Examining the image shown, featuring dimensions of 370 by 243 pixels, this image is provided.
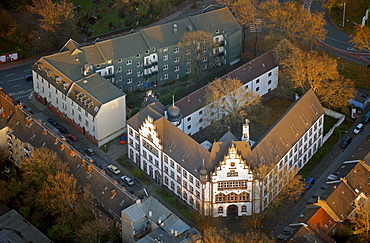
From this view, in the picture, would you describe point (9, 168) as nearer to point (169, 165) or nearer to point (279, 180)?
point (169, 165)

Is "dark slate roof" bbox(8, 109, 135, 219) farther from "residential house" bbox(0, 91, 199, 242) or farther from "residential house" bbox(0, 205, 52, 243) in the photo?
"residential house" bbox(0, 205, 52, 243)

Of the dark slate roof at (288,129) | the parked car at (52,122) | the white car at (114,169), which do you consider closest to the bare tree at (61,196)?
the white car at (114,169)

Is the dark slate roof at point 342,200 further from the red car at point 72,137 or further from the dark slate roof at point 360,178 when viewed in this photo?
the red car at point 72,137

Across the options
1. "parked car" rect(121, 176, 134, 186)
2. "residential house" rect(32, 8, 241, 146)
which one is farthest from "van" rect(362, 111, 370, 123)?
"parked car" rect(121, 176, 134, 186)

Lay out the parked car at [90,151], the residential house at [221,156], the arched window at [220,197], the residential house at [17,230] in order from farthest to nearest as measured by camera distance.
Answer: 1. the parked car at [90,151]
2. the arched window at [220,197]
3. the residential house at [221,156]
4. the residential house at [17,230]

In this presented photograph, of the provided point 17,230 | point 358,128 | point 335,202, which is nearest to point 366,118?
point 358,128

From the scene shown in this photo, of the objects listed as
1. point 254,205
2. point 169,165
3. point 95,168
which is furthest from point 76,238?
point 254,205

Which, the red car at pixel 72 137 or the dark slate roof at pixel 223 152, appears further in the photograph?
the red car at pixel 72 137
